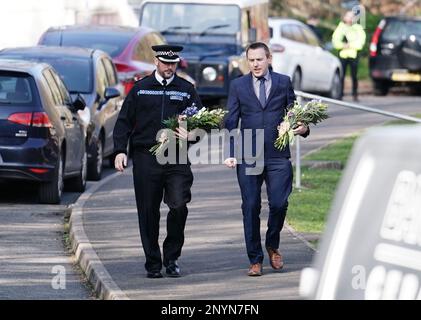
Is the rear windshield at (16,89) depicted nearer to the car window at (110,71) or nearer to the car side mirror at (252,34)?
the car window at (110,71)

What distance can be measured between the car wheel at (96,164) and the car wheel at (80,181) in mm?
785

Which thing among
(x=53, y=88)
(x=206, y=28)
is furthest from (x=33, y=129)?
(x=206, y=28)

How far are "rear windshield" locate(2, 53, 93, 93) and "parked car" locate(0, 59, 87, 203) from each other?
7.41 feet

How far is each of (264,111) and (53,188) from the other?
5009 millimetres

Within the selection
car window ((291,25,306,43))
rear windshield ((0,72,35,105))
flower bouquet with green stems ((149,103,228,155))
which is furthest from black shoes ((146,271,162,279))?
car window ((291,25,306,43))

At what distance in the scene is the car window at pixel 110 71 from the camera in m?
19.1

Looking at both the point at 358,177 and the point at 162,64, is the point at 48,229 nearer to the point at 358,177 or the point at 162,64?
the point at 162,64

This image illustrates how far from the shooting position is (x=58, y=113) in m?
15.7

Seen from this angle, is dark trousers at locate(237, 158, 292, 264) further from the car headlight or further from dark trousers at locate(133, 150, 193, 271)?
the car headlight

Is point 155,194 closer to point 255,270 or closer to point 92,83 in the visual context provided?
point 255,270

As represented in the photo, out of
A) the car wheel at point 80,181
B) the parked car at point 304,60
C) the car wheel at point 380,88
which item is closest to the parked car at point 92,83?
the car wheel at point 80,181

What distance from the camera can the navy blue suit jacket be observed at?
1110cm

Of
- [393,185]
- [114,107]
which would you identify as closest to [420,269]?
[393,185]
